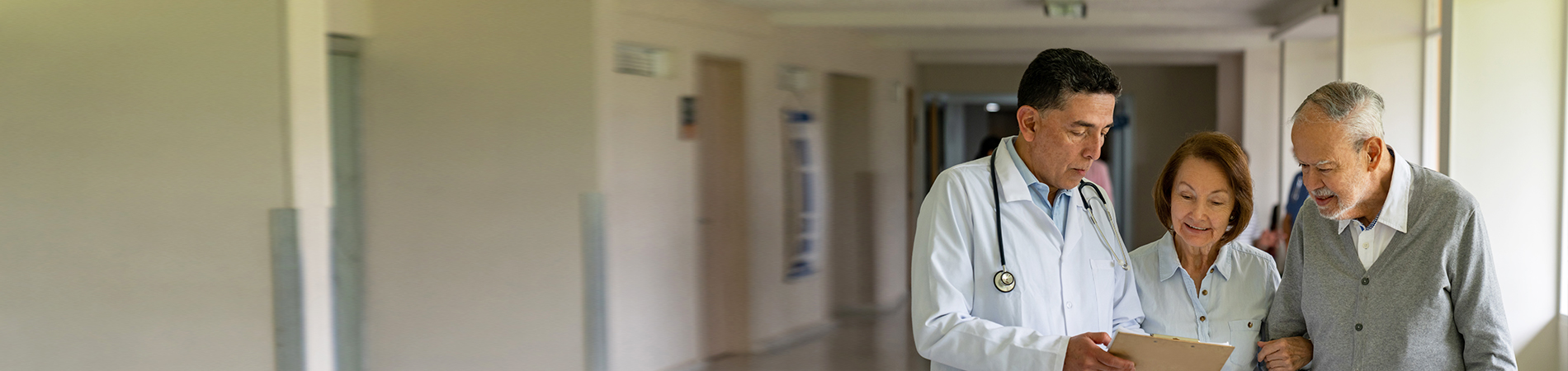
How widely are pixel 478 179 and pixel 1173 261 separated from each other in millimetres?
4460

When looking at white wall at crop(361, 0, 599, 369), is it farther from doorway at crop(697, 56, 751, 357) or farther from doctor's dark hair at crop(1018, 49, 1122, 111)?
doctor's dark hair at crop(1018, 49, 1122, 111)

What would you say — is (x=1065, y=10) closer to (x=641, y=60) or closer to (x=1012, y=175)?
(x=641, y=60)

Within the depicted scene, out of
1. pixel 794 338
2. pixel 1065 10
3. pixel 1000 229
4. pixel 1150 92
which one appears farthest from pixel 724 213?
pixel 1150 92

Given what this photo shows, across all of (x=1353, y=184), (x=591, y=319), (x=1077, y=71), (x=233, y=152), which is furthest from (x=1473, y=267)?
(x=591, y=319)

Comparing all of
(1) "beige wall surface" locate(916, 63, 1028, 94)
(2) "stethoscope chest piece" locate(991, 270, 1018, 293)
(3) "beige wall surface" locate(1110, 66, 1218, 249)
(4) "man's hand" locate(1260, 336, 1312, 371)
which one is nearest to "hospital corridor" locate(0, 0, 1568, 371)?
(2) "stethoscope chest piece" locate(991, 270, 1018, 293)

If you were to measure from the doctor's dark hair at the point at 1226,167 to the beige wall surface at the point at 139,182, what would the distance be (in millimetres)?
3588

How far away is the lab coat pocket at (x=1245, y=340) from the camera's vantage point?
Result: 7.34ft

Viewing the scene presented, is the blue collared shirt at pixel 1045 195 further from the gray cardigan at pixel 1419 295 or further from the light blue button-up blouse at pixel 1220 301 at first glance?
the gray cardigan at pixel 1419 295

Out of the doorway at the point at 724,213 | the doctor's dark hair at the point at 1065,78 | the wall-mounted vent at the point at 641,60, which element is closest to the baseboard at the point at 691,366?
the doorway at the point at 724,213

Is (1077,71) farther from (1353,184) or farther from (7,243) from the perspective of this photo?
(7,243)

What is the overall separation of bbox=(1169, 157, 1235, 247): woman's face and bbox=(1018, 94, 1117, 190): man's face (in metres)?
0.30

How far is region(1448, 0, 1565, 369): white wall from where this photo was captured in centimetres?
409

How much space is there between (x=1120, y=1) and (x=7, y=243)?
6.69 m

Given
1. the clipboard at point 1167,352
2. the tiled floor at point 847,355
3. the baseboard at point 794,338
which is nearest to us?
the clipboard at point 1167,352
